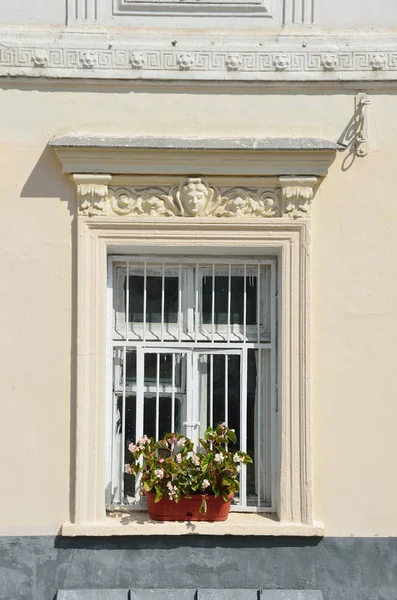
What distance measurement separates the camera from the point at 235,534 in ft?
20.9

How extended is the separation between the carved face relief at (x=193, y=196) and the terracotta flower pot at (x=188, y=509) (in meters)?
1.89

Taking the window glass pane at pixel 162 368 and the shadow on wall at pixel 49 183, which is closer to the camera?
the shadow on wall at pixel 49 183

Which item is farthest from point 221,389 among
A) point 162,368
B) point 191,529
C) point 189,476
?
point 191,529

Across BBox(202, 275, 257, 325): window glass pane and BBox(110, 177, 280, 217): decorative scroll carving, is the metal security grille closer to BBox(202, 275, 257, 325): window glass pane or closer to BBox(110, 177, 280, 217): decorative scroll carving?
BBox(202, 275, 257, 325): window glass pane

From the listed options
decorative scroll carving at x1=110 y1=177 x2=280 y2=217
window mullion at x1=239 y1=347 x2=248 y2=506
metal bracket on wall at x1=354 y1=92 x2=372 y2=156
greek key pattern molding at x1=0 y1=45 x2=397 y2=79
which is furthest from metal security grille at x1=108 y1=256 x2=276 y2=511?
greek key pattern molding at x1=0 y1=45 x2=397 y2=79

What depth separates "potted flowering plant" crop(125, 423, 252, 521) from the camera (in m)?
6.35

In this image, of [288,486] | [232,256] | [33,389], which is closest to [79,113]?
[232,256]

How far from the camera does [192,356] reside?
22.0 ft

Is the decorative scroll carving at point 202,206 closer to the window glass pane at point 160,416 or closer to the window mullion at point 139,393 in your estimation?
the window mullion at point 139,393

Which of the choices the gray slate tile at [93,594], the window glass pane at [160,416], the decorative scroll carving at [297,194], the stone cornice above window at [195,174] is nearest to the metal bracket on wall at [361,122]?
the stone cornice above window at [195,174]

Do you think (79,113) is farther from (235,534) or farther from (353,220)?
(235,534)

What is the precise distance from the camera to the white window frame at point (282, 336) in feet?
21.0

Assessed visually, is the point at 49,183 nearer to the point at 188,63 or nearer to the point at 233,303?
the point at 188,63

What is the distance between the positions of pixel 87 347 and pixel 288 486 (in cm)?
162
